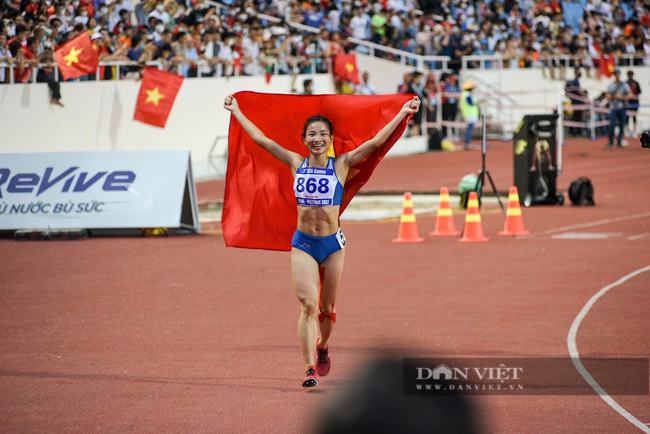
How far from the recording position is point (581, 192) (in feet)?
72.6

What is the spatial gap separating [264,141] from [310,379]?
6.35ft

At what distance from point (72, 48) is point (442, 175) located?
10238 mm

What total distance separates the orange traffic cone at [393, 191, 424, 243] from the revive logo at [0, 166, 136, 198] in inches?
184

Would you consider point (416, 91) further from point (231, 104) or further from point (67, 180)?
point (231, 104)

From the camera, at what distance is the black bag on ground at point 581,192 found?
22.1 meters

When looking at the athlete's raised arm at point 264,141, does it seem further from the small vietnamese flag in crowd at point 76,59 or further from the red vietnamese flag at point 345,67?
the red vietnamese flag at point 345,67

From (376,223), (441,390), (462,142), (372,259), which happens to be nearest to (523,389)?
(441,390)

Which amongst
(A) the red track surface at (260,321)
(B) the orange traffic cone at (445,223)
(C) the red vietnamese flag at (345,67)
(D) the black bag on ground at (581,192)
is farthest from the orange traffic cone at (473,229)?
(C) the red vietnamese flag at (345,67)

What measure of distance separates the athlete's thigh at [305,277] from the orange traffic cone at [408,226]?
359 inches

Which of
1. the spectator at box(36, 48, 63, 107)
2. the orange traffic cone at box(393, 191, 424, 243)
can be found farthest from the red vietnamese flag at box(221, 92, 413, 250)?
the spectator at box(36, 48, 63, 107)

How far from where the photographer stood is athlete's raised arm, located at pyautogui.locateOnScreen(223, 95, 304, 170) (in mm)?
8469

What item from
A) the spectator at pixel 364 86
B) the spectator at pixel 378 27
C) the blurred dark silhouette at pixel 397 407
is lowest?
the blurred dark silhouette at pixel 397 407

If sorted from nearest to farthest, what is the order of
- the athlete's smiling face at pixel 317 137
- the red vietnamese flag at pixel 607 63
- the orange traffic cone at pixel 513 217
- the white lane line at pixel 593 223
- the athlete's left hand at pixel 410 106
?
the athlete's smiling face at pixel 317 137 < the athlete's left hand at pixel 410 106 < the orange traffic cone at pixel 513 217 < the white lane line at pixel 593 223 < the red vietnamese flag at pixel 607 63

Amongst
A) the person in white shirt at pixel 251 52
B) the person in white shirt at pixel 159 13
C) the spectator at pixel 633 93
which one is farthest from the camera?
the spectator at pixel 633 93
